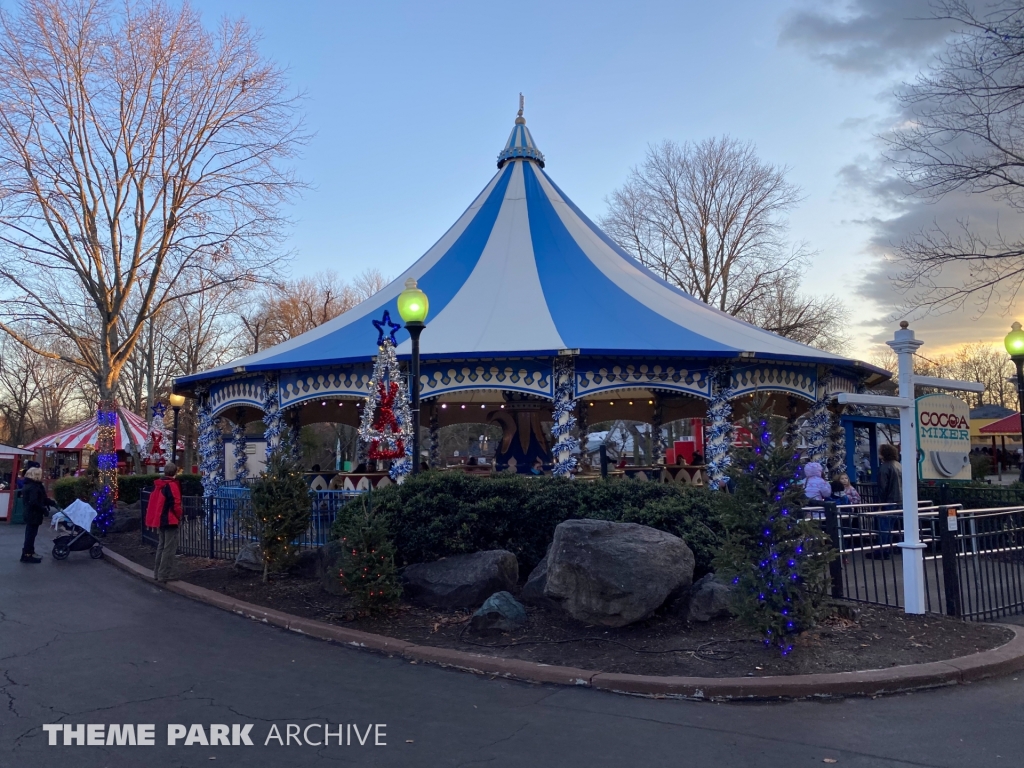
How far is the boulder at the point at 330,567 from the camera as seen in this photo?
8.78 metres

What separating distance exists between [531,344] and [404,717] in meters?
8.84

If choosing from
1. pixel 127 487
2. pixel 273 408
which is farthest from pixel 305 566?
pixel 127 487

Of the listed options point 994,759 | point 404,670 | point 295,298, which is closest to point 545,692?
point 404,670

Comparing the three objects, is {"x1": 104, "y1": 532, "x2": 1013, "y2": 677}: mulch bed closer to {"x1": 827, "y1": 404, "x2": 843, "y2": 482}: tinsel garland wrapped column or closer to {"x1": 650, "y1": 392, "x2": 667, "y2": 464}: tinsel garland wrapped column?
{"x1": 827, "y1": 404, "x2": 843, "y2": 482}: tinsel garland wrapped column

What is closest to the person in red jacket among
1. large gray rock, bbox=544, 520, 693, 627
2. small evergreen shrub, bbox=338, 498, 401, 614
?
small evergreen shrub, bbox=338, 498, 401, 614

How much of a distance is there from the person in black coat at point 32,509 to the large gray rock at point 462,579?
7.47 m

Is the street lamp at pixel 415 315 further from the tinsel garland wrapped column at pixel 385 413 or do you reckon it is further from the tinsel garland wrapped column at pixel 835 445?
the tinsel garland wrapped column at pixel 835 445

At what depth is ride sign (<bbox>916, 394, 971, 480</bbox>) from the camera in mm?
8758

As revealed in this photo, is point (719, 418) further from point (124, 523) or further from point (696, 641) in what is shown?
point (124, 523)

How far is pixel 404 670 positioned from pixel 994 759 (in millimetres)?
4110

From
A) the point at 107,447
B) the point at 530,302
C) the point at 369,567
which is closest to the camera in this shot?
the point at 369,567

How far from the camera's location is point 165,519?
10164mm

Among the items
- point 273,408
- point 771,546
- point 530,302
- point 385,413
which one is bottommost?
point 771,546

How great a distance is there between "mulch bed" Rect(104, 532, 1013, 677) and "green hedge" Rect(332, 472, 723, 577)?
916mm
